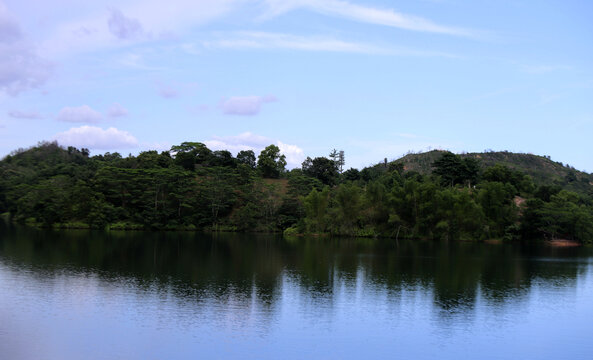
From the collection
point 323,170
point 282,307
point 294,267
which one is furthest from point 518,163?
point 282,307

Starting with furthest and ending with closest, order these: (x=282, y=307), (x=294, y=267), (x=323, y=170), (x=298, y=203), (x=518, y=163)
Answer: (x=518, y=163)
(x=323, y=170)
(x=298, y=203)
(x=294, y=267)
(x=282, y=307)

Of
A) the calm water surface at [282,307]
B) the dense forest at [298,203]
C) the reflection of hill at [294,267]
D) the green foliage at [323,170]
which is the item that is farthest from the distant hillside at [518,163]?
the calm water surface at [282,307]

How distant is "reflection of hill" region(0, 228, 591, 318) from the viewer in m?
31.3

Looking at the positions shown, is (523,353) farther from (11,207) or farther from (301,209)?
(11,207)

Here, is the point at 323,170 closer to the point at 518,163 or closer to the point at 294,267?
the point at 294,267

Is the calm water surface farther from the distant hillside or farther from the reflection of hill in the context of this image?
the distant hillside

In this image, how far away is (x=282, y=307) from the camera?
2670 centimetres

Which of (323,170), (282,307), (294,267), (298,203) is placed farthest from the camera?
(323,170)

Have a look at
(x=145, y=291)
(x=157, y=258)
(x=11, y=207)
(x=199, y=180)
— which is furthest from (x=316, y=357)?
(x=11, y=207)

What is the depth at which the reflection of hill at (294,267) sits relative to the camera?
3128cm

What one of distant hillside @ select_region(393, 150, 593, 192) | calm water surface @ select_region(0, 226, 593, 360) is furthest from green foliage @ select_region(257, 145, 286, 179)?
calm water surface @ select_region(0, 226, 593, 360)

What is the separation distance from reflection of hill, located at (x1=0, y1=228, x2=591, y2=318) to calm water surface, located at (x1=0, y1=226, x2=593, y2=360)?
193 mm

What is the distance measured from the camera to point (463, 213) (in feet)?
247

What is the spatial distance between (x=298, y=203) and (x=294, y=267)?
43883 millimetres
